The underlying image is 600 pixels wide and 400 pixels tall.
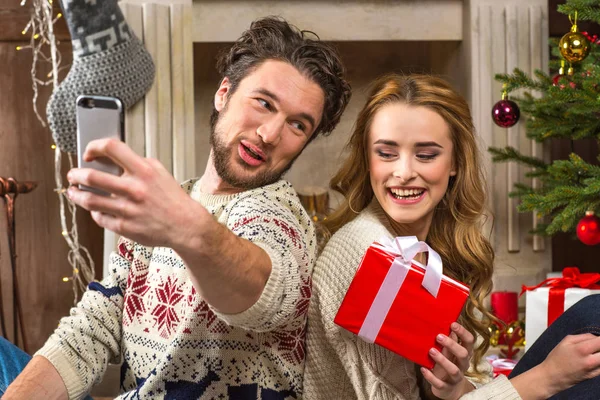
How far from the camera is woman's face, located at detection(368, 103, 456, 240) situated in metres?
1.52

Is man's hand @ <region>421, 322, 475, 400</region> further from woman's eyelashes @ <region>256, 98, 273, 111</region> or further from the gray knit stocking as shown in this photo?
the gray knit stocking

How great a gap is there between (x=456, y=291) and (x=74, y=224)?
6.80ft

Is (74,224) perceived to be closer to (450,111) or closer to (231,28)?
(231,28)

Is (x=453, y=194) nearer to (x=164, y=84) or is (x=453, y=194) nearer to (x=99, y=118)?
(x=99, y=118)

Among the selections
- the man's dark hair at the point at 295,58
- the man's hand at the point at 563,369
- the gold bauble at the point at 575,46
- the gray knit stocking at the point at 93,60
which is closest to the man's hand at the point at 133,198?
the man's dark hair at the point at 295,58

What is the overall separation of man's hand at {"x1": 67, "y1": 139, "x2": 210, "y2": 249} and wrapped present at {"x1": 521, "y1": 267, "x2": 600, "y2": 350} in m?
1.57

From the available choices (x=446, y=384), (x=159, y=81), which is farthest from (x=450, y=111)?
(x=159, y=81)

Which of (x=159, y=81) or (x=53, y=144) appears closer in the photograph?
(x=159, y=81)

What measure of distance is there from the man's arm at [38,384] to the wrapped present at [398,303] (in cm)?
54

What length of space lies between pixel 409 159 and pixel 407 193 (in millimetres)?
70

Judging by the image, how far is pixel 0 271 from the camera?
3188mm

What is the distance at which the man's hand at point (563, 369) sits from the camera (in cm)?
133

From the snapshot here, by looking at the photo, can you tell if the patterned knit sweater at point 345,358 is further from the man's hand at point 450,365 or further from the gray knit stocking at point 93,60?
the gray knit stocking at point 93,60

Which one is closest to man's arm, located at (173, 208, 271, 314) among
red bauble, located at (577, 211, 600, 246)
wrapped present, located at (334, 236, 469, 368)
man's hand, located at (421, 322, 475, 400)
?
wrapped present, located at (334, 236, 469, 368)
